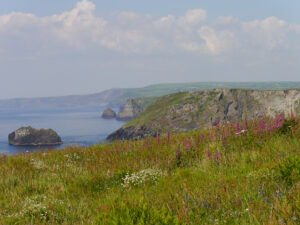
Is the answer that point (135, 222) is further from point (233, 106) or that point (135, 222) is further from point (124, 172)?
point (233, 106)

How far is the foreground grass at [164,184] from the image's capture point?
360 cm

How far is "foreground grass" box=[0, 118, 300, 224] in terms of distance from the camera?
11.8 feet

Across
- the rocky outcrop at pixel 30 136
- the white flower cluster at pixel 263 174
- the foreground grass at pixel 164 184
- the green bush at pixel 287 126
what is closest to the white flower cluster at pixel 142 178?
the foreground grass at pixel 164 184

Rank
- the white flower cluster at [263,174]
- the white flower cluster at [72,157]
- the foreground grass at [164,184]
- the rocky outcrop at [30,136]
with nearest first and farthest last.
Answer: the foreground grass at [164,184] < the white flower cluster at [263,174] < the white flower cluster at [72,157] < the rocky outcrop at [30,136]

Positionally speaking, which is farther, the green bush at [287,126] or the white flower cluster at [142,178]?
the green bush at [287,126]

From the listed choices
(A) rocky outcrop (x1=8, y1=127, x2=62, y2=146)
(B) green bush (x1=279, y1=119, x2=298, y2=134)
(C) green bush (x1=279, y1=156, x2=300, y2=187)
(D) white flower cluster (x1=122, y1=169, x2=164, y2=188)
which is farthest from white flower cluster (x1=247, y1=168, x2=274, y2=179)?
(A) rocky outcrop (x1=8, y1=127, x2=62, y2=146)

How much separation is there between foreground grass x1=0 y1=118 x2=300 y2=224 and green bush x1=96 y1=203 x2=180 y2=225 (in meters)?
0.01

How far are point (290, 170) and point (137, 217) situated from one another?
10.2 ft

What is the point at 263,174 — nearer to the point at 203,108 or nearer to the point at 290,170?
the point at 290,170

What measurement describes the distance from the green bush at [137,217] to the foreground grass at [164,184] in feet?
0.04

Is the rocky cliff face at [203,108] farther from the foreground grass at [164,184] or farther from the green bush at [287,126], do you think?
the foreground grass at [164,184]

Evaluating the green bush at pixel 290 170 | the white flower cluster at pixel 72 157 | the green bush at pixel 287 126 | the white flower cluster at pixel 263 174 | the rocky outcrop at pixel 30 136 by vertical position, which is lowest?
the rocky outcrop at pixel 30 136

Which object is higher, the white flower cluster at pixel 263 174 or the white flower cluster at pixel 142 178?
the white flower cluster at pixel 263 174

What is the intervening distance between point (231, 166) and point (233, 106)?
176 metres
